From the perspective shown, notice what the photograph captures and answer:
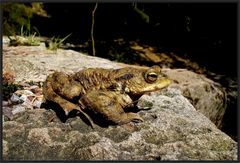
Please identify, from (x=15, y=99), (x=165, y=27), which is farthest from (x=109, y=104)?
(x=165, y=27)

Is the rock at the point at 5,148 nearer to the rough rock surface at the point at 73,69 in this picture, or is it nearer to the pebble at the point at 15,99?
the pebble at the point at 15,99

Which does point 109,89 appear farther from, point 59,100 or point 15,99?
point 15,99

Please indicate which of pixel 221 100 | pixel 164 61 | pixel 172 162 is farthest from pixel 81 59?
pixel 164 61

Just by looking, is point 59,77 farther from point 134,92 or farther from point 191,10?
point 191,10

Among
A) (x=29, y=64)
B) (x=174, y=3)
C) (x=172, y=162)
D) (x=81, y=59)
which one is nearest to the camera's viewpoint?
(x=172, y=162)

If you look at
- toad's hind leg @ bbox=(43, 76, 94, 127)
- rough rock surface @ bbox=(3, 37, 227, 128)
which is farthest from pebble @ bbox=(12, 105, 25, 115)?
rough rock surface @ bbox=(3, 37, 227, 128)
